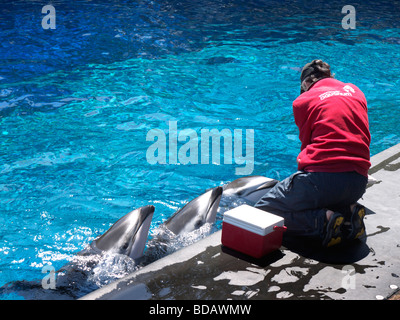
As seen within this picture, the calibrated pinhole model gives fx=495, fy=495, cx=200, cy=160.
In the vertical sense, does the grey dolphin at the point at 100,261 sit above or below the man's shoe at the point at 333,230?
below

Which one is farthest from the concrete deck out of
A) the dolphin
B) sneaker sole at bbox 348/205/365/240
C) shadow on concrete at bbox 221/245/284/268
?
the dolphin

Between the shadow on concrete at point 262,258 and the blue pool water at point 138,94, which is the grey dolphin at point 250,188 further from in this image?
the shadow on concrete at point 262,258

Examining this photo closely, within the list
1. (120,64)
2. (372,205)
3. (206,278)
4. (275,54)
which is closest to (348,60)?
(275,54)

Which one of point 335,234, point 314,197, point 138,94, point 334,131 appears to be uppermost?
point 334,131

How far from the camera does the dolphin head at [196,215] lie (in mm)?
4793

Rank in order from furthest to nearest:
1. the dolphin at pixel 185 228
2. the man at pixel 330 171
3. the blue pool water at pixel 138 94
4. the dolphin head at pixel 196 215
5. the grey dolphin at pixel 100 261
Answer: the blue pool water at pixel 138 94, the dolphin head at pixel 196 215, the dolphin at pixel 185 228, the grey dolphin at pixel 100 261, the man at pixel 330 171

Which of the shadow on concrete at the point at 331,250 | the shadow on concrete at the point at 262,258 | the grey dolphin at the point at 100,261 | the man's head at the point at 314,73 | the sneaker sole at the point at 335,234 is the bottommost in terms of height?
the grey dolphin at the point at 100,261

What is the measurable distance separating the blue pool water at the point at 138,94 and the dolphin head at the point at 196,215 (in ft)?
3.43

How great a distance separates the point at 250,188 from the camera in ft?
18.5

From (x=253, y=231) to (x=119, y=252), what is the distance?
1.30 m

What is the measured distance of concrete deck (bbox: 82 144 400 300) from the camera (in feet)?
10.9

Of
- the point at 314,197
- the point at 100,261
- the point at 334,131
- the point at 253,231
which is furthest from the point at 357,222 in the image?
the point at 100,261

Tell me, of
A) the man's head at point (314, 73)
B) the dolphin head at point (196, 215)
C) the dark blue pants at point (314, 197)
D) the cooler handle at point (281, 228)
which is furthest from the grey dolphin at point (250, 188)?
the cooler handle at point (281, 228)

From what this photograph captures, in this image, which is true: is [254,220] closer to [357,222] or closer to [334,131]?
[357,222]
